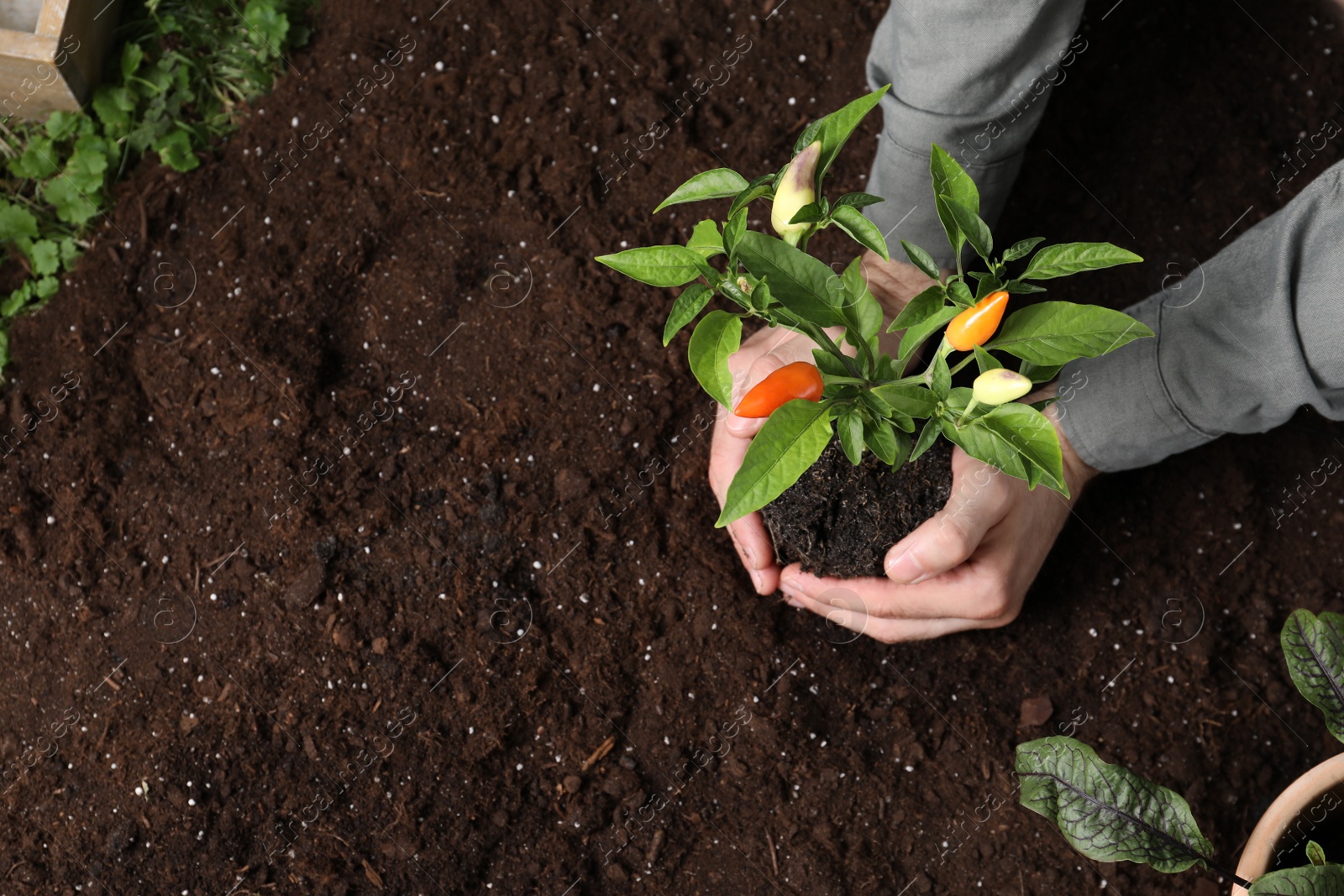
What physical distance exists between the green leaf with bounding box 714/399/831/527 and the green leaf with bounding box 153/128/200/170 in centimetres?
145

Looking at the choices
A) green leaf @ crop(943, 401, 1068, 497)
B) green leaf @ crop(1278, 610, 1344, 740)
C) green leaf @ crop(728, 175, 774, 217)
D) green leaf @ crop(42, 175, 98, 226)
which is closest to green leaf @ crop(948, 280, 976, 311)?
green leaf @ crop(943, 401, 1068, 497)

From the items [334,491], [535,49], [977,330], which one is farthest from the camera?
[535,49]

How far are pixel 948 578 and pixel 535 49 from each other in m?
1.23

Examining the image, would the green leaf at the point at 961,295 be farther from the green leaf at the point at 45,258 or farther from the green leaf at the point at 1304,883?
the green leaf at the point at 45,258

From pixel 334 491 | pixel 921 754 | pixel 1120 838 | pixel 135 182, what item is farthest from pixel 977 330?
pixel 135 182

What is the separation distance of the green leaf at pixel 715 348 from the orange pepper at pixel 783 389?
26mm

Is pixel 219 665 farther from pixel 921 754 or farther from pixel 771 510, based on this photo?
pixel 921 754

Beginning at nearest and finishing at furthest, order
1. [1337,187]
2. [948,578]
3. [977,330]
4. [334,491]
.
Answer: [977,330] → [1337,187] → [948,578] → [334,491]

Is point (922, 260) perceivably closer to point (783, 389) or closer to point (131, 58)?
point (783, 389)

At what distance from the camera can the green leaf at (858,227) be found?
3.03 ft

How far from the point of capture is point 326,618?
5.15 feet

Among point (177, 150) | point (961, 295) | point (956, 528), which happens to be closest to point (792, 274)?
point (961, 295)

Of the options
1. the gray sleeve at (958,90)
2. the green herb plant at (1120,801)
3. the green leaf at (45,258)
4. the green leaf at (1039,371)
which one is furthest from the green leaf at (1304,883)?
the green leaf at (45,258)

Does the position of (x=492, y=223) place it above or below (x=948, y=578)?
above
